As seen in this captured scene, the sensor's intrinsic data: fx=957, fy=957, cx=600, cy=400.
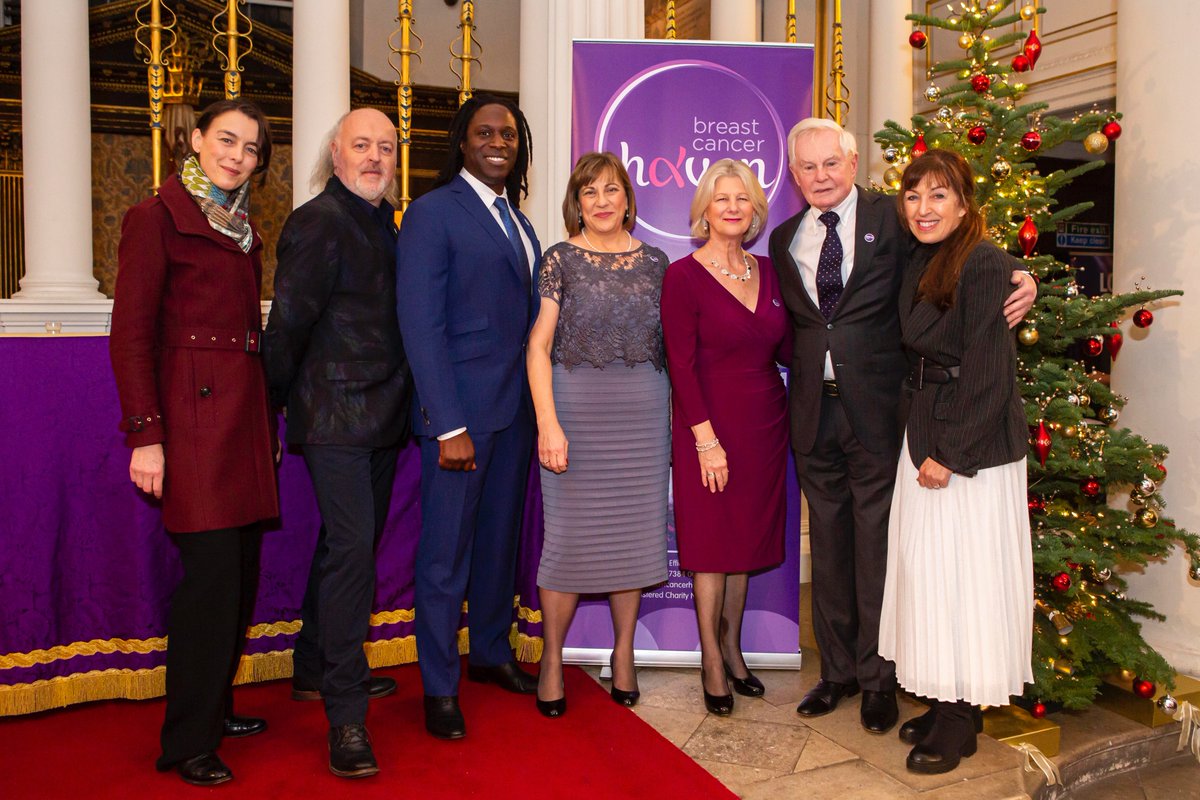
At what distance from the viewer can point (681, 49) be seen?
330cm

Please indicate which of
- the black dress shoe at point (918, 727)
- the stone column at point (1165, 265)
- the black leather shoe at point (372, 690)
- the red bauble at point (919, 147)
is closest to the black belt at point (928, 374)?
the red bauble at point (919, 147)

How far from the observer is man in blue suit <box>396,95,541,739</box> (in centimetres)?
252

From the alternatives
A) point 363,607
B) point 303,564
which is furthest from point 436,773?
point 303,564

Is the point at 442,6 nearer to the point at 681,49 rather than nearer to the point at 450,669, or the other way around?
the point at 681,49

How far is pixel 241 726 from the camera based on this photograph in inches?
106

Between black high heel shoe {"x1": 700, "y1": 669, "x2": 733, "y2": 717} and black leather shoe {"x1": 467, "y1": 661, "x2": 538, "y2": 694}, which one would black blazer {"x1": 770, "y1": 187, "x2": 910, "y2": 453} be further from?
black leather shoe {"x1": 467, "y1": 661, "x2": 538, "y2": 694}

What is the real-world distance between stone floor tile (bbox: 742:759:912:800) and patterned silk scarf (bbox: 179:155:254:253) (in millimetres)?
1921

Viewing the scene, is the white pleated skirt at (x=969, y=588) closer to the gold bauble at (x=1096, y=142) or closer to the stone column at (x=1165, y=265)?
the gold bauble at (x=1096, y=142)

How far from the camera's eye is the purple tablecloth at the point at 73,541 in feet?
8.68

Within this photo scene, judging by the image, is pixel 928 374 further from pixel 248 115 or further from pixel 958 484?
pixel 248 115

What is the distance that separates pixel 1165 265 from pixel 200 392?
3189mm

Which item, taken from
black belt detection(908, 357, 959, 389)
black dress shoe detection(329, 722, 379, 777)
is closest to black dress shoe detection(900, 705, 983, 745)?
black belt detection(908, 357, 959, 389)

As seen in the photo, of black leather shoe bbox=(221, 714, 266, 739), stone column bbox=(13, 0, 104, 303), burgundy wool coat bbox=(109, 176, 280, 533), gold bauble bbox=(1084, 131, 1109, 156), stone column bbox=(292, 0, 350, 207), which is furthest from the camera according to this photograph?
stone column bbox=(13, 0, 104, 303)

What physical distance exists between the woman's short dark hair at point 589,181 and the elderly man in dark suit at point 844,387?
1.64 feet
